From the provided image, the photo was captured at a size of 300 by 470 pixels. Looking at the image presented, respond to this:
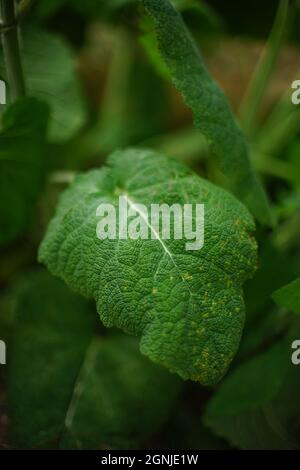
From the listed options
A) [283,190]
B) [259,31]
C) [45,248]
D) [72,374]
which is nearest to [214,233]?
[45,248]

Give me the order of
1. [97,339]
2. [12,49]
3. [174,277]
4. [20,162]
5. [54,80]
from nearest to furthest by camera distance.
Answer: [174,277], [12,49], [20,162], [97,339], [54,80]

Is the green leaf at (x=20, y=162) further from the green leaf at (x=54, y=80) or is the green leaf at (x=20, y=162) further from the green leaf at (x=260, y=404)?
the green leaf at (x=260, y=404)

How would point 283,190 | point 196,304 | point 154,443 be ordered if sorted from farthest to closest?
point 283,190 < point 154,443 < point 196,304

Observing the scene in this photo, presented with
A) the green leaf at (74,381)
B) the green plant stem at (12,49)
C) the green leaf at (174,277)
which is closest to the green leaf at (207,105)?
the green leaf at (174,277)

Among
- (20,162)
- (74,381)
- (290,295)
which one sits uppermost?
(20,162)

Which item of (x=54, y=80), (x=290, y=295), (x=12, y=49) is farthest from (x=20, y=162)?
(x=290, y=295)

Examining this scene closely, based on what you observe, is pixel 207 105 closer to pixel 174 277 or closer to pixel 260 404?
pixel 174 277

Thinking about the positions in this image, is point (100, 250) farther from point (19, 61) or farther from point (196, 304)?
point (19, 61)
